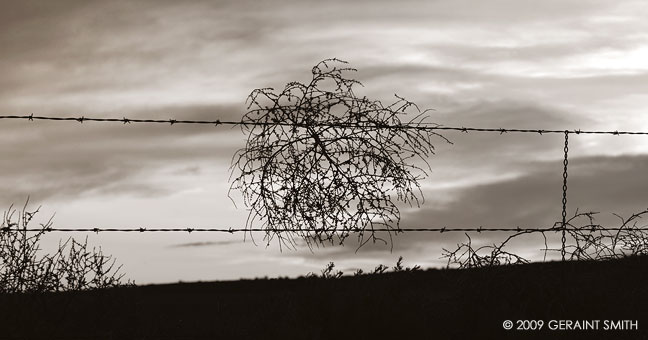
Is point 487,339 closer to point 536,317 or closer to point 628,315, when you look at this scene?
point 536,317

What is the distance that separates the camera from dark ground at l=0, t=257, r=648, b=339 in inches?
286

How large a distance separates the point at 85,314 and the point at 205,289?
6.49 m

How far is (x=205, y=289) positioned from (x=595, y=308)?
8.15 m

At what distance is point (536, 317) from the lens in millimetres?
7727

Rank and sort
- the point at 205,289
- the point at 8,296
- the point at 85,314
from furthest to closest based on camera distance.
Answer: the point at 205,289
the point at 85,314
the point at 8,296

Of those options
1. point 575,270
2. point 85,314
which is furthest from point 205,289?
point 575,270

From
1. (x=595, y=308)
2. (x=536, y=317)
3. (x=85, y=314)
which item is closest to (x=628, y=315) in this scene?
(x=595, y=308)

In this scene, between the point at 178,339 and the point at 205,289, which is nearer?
the point at 178,339

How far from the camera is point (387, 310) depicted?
7395 millimetres

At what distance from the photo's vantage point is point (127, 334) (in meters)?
7.82

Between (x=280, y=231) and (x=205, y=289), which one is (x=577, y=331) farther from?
(x=205, y=289)

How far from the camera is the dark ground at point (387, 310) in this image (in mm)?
7270

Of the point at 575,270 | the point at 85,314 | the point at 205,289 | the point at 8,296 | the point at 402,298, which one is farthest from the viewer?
the point at 205,289

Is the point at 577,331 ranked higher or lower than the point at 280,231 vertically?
lower
